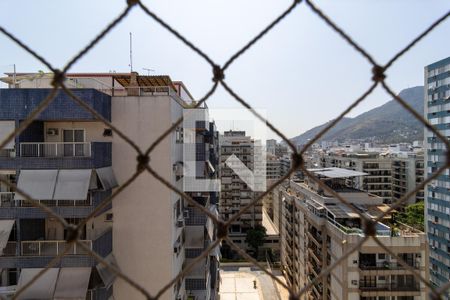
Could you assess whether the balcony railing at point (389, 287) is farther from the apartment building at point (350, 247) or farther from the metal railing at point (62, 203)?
the metal railing at point (62, 203)

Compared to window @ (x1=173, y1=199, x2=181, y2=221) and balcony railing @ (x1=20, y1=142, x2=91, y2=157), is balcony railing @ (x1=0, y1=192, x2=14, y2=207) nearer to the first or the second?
balcony railing @ (x1=20, y1=142, x2=91, y2=157)

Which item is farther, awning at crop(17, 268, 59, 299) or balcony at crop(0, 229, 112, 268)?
balcony at crop(0, 229, 112, 268)

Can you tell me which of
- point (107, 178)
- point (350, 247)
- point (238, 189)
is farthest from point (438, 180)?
point (107, 178)

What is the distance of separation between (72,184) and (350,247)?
20.1ft

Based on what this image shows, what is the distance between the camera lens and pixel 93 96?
392 cm

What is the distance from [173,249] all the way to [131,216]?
73 centimetres

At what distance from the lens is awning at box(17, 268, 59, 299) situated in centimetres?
352

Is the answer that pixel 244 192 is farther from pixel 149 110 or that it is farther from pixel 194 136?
pixel 149 110

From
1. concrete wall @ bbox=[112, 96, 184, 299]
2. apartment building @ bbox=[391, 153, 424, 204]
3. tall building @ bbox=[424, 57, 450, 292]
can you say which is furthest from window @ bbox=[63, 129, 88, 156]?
apartment building @ bbox=[391, 153, 424, 204]

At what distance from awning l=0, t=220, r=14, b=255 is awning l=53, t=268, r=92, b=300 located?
74cm

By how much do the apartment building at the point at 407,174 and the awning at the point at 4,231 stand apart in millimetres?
21787

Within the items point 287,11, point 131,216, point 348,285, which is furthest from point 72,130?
point 348,285

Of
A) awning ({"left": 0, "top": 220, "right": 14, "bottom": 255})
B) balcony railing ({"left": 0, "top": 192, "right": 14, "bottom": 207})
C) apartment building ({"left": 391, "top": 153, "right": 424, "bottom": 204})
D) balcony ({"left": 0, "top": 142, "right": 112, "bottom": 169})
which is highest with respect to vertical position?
balcony ({"left": 0, "top": 142, "right": 112, "bottom": 169})

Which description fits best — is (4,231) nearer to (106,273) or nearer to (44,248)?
(44,248)
